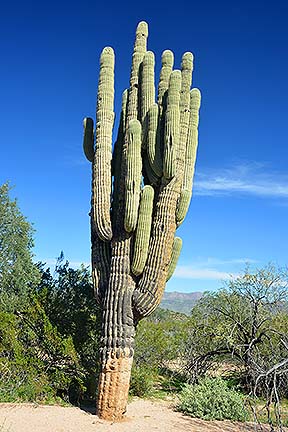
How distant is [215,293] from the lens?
13.6 meters

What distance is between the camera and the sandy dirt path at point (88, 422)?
292 inches

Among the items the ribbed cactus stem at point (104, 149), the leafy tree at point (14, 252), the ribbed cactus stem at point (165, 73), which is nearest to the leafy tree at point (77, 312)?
the leafy tree at point (14, 252)

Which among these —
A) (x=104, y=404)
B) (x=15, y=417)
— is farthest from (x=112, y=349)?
(x=15, y=417)

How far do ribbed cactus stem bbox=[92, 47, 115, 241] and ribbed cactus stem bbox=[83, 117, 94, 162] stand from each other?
1.65 ft

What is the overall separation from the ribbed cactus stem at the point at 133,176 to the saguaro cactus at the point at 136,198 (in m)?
0.02

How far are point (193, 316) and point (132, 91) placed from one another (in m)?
7.61

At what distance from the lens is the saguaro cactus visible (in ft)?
27.3

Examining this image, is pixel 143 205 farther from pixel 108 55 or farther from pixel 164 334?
pixel 164 334

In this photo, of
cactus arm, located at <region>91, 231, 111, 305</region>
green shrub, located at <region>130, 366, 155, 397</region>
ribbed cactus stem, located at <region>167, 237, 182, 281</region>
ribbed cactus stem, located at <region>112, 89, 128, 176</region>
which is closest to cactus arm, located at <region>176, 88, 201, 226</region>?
ribbed cactus stem, located at <region>167, 237, 182, 281</region>

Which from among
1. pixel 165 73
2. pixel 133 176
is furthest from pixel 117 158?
pixel 165 73

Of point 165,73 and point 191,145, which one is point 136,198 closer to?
point 191,145

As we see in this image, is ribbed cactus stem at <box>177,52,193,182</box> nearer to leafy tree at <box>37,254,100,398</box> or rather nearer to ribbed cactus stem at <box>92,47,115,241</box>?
ribbed cactus stem at <box>92,47,115,241</box>

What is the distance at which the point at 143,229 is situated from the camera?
8359mm

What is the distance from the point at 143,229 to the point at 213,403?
3.77 metres
